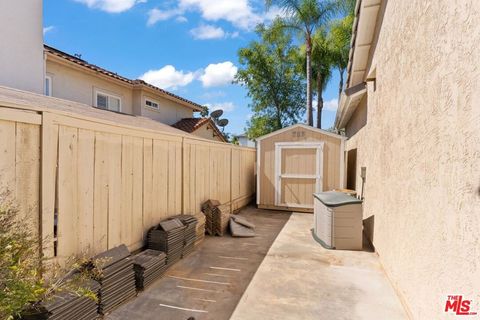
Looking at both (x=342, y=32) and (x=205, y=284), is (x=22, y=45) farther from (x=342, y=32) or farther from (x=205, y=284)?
(x=342, y=32)

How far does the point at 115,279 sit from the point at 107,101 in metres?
7.82

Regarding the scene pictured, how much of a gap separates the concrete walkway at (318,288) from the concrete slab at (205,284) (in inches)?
7.5

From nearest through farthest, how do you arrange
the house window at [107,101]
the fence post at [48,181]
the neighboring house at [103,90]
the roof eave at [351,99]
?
1. the fence post at [48,181]
2. the roof eave at [351,99]
3. the neighboring house at [103,90]
4. the house window at [107,101]

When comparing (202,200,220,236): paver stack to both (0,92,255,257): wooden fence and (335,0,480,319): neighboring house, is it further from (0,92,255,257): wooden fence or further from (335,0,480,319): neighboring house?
(335,0,480,319): neighboring house

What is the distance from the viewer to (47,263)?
2777mm

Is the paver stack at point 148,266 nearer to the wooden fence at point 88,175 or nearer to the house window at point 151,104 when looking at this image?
the wooden fence at point 88,175

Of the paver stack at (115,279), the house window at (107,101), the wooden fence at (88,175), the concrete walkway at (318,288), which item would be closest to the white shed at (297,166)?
the concrete walkway at (318,288)

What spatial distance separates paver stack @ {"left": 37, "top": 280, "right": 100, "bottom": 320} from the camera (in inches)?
94.0

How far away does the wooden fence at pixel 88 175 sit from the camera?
8.49 feet

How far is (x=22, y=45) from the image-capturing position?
6.42 metres

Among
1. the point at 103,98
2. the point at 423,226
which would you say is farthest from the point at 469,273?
the point at 103,98

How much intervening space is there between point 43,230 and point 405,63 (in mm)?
4382

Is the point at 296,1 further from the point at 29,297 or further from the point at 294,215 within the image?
the point at 29,297

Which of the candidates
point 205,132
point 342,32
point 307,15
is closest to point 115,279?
point 205,132
